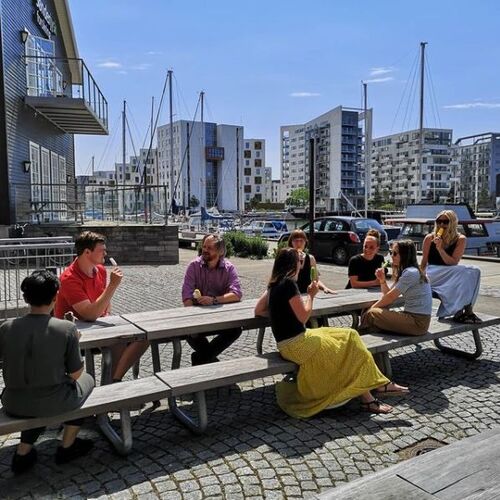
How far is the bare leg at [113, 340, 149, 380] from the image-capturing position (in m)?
4.45

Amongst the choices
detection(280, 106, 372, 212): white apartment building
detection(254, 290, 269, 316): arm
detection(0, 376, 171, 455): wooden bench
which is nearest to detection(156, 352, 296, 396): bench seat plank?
detection(0, 376, 171, 455): wooden bench

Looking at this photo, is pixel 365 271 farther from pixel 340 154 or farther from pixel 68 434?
pixel 340 154

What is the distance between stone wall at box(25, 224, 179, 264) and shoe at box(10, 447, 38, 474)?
528 inches

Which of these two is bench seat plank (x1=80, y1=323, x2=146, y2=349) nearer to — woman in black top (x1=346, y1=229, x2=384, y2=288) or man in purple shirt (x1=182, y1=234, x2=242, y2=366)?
man in purple shirt (x1=182, y1=234, x2=242, y2=366)

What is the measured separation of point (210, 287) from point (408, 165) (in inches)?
6389

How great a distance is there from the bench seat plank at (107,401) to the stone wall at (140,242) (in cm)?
1324

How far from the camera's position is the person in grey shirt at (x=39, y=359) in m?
3.06

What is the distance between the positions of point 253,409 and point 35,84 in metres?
16.6

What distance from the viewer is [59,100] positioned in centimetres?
1678

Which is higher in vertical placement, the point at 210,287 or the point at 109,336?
the point at 210,287

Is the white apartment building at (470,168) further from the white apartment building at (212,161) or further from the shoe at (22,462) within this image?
the shoe at (22,462)

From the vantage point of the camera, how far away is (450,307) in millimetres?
5734

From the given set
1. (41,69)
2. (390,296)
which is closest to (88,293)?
(390,296)

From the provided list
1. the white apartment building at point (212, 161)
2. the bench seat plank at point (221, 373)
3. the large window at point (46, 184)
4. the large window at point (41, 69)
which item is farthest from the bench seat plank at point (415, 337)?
the white apartment building at point (212, 161)
